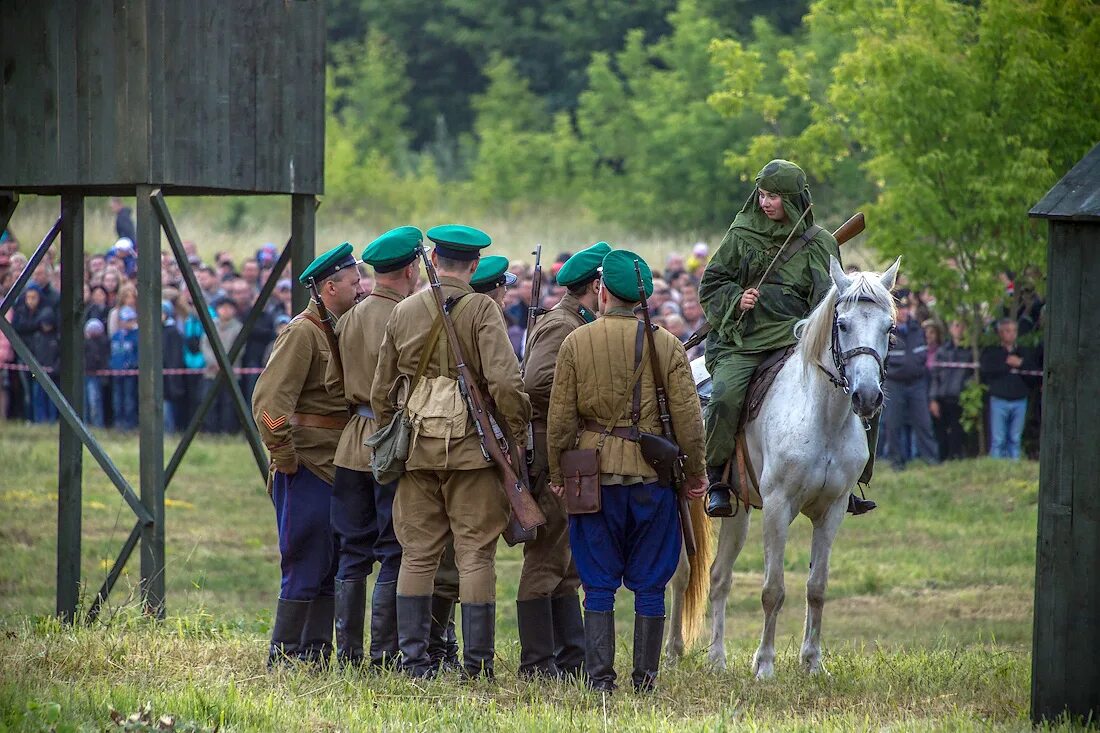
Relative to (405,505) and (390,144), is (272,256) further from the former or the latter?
(390,144)

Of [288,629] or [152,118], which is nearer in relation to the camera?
[288,629]

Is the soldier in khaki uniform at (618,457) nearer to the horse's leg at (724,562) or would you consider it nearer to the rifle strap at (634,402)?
the rifle strap at (634,402)

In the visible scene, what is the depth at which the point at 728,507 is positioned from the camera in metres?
10.2

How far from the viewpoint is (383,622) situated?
8828 millimetres

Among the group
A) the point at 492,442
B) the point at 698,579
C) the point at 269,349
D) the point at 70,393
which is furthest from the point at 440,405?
the point at 269,349

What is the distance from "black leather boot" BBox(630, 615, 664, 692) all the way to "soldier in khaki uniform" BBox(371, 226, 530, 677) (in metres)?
0.78

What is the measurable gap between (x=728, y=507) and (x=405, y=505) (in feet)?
8.06

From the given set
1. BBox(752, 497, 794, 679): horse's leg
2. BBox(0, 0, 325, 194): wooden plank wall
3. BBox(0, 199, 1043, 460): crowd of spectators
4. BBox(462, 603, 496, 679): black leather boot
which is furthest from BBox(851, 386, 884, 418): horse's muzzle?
BBox(0, 199, 1043, 460): crowd of spectators

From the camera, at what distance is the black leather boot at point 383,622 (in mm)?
8828

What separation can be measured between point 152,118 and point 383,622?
12.0 feet

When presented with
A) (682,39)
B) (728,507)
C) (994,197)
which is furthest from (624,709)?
(682,39)

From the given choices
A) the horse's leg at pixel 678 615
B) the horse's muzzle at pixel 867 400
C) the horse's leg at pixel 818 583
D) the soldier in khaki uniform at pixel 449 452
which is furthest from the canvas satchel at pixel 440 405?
the horse's leg at pixel 678 615

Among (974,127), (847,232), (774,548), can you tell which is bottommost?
(774,548)

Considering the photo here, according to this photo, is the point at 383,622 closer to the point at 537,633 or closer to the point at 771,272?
the point at 537,633
